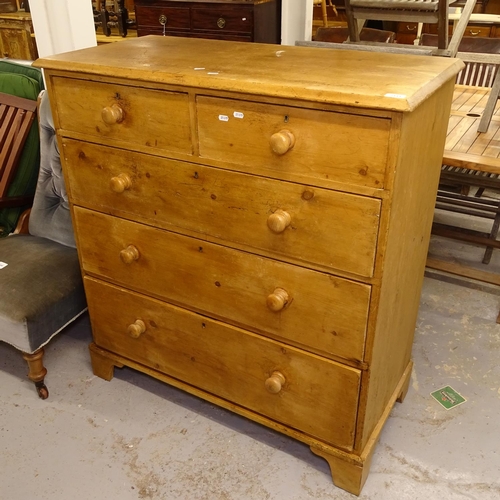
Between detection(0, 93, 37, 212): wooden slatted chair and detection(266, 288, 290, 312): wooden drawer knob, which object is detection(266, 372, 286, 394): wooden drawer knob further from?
detection(0, 93, 37, 212): wooden slatted chair

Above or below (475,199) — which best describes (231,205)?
above

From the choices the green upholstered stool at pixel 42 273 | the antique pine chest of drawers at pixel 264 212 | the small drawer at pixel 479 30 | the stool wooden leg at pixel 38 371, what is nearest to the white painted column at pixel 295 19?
the antique pine chest of drawers at pixel 264 212

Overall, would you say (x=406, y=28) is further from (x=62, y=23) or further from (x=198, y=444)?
(x=198, y=444)

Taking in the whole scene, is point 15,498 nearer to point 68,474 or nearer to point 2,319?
point 68,474

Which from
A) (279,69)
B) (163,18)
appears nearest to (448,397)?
(279,69)

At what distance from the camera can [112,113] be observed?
1650 millimetres

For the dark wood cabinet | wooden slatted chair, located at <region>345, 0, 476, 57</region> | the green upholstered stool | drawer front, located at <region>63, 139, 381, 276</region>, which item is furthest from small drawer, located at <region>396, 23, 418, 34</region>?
drawer front, located at <region>63, 139, 381, 276</region>

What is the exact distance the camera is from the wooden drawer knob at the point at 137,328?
6.75ft

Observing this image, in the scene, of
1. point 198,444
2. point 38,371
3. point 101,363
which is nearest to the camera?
point 198,444

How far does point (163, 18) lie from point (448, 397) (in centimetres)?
318

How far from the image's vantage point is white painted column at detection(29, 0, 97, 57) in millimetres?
2457

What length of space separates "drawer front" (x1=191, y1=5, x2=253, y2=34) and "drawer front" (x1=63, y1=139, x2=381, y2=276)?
2.23 metres

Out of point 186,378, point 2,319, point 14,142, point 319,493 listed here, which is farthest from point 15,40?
point 319,493

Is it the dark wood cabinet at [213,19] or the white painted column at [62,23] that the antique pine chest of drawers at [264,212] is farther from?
the dark wood cabinet at [213,19]
